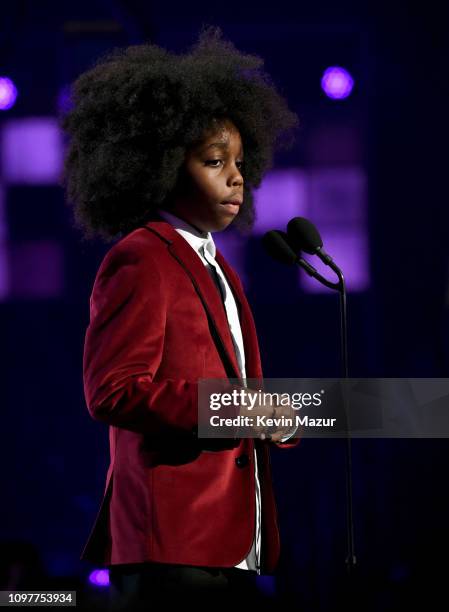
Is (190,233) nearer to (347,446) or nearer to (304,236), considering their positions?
(304,236)

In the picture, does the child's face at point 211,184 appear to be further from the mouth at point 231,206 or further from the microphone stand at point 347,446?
the microphone stand at point 347,446

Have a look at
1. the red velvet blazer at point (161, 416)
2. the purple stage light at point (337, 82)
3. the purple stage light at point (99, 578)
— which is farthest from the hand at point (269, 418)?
the purple stage light at point (337, 82)

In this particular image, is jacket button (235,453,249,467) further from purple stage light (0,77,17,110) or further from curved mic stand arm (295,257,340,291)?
purple stage light (0,77,17,110)

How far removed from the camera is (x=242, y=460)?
6.52 feet

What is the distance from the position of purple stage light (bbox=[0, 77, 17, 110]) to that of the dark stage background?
55 millimetres

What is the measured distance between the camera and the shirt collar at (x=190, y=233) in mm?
2207

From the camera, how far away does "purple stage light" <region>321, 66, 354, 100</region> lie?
4.53 metres

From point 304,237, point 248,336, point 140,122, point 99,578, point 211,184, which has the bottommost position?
point 99,578

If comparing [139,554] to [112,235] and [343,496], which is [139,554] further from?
[343,496]

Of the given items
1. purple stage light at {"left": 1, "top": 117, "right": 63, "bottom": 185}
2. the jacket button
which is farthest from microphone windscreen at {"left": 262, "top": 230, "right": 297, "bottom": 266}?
purple stage light at {"left": 1, "top": 117, "right": 63, "bottom": 185}

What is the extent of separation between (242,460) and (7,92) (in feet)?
9.80

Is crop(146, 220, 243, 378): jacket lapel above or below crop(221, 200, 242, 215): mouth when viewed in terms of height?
below

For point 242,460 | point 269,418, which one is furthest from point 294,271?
point 269,418

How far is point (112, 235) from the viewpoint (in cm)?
239
